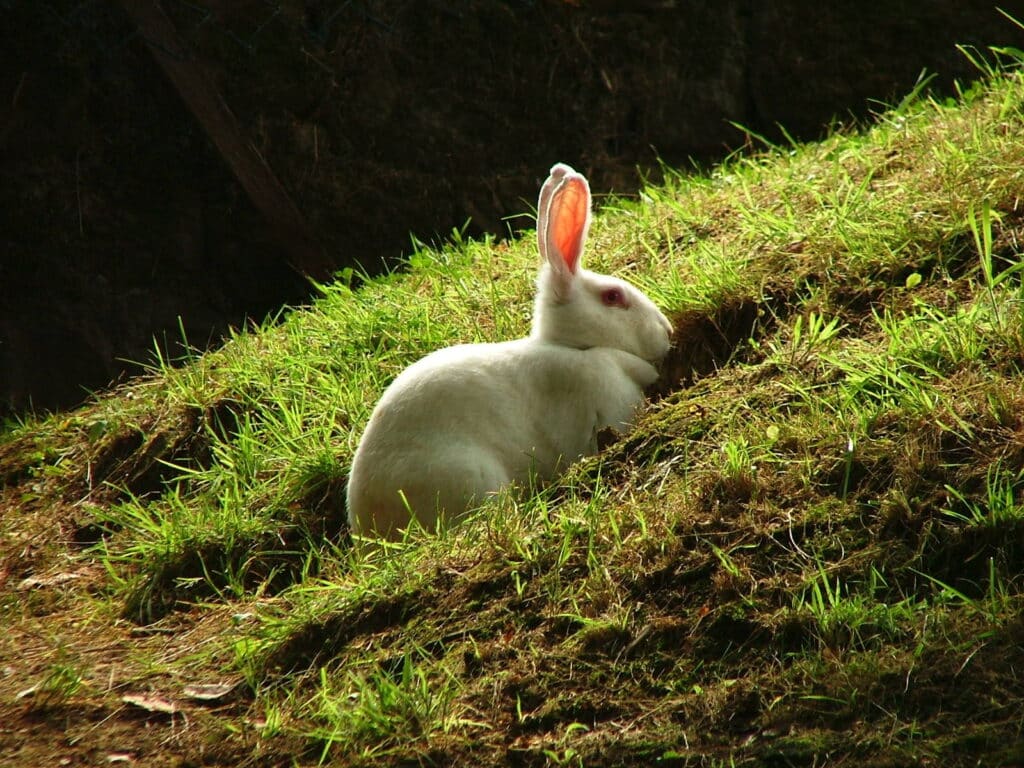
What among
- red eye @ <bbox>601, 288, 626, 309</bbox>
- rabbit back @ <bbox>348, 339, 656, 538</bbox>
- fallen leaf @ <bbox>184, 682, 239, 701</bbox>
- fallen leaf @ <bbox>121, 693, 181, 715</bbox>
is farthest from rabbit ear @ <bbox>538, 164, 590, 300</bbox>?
fallen leaf @ <bbox>121, 693, 181, 715</bbox>

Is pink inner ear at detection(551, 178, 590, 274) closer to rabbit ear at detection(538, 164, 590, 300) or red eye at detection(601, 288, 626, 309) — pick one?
rabbit ear at detection(538, 164, 590, 300)

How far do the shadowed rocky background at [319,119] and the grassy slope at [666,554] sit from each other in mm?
2147

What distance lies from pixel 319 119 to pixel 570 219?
358cm

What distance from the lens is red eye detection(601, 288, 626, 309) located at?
4.48m

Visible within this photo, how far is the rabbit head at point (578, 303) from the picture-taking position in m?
4.41

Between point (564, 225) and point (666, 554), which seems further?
point (564, 225)

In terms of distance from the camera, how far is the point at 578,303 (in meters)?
4.45

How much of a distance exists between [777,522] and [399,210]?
16.4ft

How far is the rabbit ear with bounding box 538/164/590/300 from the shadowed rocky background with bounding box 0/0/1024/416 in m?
2.09

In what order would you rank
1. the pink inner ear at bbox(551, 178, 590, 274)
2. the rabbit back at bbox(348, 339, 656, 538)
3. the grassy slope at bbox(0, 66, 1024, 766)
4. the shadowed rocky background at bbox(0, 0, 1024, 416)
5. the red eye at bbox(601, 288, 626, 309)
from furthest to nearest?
the shadowed rocky background at bbox(0, 0, 1024, 416)
the red eye at bbox(601, 288, 626, 309)
the pink inner ear at bbox(551, 178, 590, 274)
the rabbit back at bbox(348, 339, 656, 538)
the grassy slope at bbox(0, 66, 1024, 766)

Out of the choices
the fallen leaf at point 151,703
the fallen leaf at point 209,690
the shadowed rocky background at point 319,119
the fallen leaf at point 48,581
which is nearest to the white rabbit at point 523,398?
the fallen leaf at point 209,690

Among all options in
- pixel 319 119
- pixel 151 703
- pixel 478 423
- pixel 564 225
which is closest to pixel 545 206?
pixel 564 225

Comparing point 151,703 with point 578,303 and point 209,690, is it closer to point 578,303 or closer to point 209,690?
point 209,690

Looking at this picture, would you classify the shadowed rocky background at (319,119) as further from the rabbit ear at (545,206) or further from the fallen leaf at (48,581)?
the fallen leaf at (48,581)
